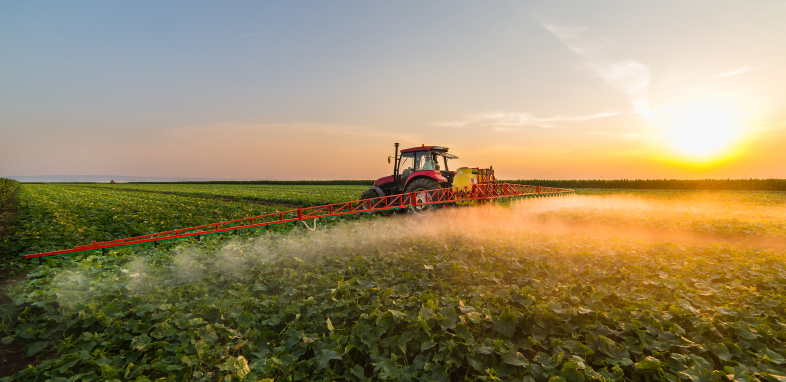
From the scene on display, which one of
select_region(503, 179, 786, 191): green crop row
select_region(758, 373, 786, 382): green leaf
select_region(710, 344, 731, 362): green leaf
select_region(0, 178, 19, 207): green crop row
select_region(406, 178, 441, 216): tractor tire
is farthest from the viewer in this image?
select_region(503, 179, 786, 191): green crop row

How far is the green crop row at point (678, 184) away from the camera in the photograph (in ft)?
109

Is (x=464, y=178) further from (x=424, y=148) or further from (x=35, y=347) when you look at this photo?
(x=35, y=347)

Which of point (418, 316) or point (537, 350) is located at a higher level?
point (418, 316)

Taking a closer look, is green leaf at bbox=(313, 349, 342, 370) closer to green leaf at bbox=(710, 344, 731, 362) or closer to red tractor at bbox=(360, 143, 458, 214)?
green leaf at bbox=(710, 344, 731, 362)

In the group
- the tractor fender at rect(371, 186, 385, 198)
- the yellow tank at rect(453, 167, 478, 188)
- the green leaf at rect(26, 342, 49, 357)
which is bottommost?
the green leaf at rect(26, 342, 49, 357)

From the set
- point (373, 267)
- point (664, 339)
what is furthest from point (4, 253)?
point (664, 339)

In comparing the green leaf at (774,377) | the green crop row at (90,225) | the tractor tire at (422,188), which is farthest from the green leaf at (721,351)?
the green crop row at (90,225)

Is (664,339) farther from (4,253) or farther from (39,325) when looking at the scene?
(4,253)

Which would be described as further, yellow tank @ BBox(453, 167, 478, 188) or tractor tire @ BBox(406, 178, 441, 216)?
yellow tank @ BBox(453, 167, 478, 188)

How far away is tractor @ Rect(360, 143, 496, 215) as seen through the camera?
11586 mm

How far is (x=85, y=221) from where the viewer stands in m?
11.1

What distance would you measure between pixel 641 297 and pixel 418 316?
325 centimetres

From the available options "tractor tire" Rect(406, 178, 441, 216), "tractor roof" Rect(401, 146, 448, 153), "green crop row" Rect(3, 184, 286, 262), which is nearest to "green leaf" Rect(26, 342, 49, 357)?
"green crop row" Rect(3, 184, 286, 262)

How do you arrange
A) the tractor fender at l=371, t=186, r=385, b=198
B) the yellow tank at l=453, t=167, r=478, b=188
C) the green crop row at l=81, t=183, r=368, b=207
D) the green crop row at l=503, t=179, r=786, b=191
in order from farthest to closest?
the green crop row at l=503, t=179, r=786, b=191 → the green crop row at l=81, t=183, r=368, b=207 → the yellow tank at l=453, t=167, r=478, b=188 → the tractor fender at l=371, t=186, r=385, b=198
